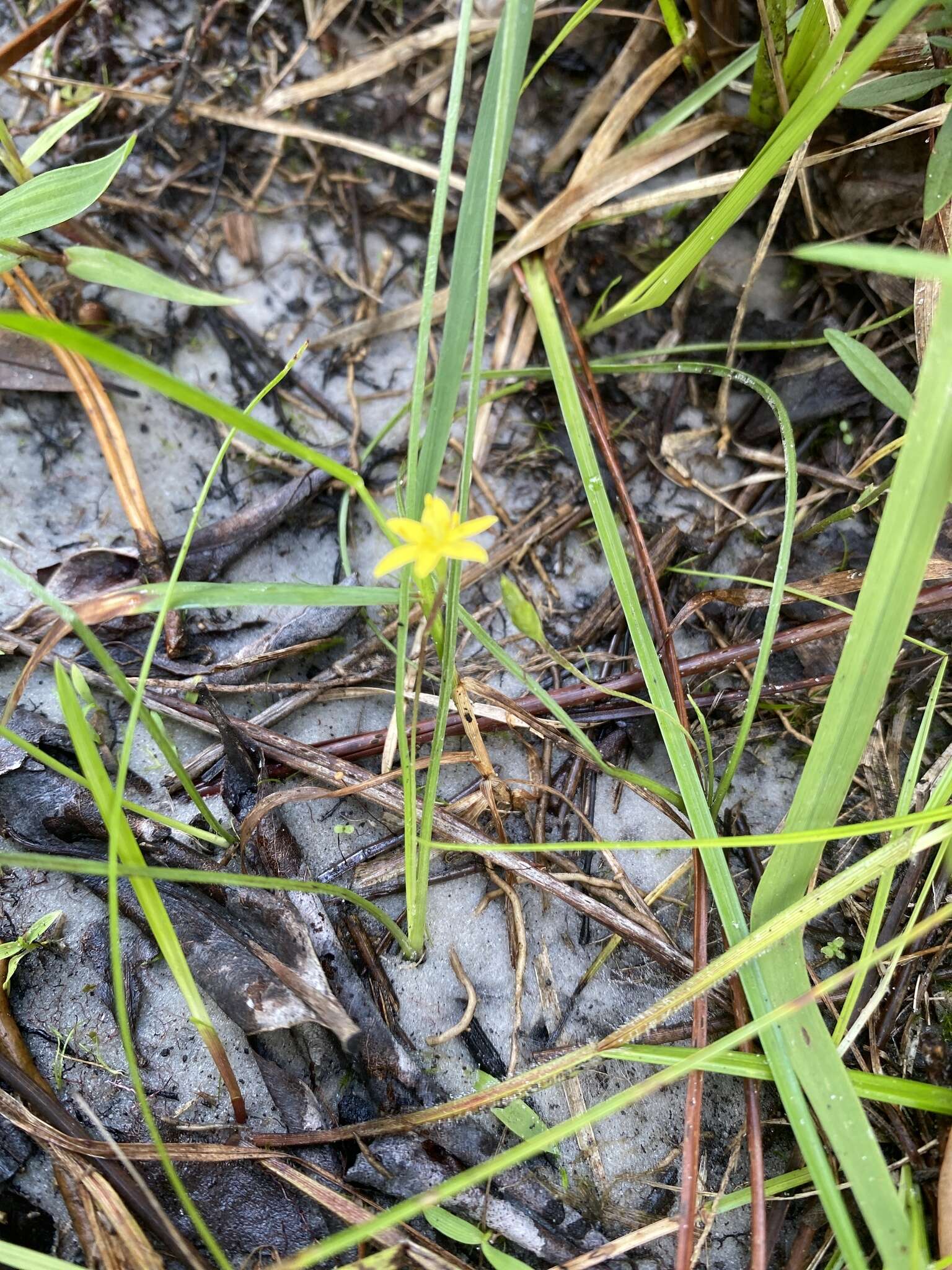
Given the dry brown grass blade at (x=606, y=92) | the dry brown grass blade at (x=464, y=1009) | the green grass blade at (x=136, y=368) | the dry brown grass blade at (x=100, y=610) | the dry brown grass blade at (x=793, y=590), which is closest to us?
the green grass blade at (x=136, y=368)

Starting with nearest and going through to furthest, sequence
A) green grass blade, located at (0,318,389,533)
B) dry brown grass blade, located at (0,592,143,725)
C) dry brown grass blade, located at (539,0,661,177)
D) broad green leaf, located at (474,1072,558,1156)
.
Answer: green grass blade, located at (0,318,389,533) → dry brown grass blade, located at (0,592,143,725) → broad green leaf, located at (474,1072,558,1156) → dry brown grass blade, located at (539,0,661,177)

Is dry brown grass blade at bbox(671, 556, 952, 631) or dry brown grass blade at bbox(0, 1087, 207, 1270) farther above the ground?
dry brown grass blade at bbox(671, 556, 952, 631)

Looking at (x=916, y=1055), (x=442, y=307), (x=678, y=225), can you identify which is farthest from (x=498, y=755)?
(x=678, y=225)

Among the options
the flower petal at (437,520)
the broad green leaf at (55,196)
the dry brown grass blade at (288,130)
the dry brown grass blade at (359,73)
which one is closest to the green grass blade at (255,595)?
the flower petal at (437,520)

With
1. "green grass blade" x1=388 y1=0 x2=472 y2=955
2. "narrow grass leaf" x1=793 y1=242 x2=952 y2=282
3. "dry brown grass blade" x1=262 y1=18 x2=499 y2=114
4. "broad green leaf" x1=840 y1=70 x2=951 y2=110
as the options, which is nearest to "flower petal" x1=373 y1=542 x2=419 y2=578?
"green grass blade" x1=388 y1=0 x2=472 y2=955

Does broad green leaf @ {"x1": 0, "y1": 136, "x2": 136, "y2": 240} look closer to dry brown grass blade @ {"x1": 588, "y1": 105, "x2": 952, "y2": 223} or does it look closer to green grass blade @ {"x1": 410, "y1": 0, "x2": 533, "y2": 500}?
green grass blade @ {"x1": 410, "y1": 0, "x2": 533, "y2": 500}

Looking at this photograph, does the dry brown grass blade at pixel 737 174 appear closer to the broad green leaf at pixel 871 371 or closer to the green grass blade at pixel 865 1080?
the broad green leaf at pixel 871 371

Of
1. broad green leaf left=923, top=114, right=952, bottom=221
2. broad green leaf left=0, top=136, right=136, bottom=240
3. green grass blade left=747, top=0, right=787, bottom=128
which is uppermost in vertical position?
broad green leaf left=0, top=136, right=136, bottom=240

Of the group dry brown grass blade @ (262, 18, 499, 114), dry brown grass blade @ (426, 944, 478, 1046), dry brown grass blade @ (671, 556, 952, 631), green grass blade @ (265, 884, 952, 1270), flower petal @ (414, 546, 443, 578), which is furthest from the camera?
dry brown grass blade @ (262, 18, 499, 114)
